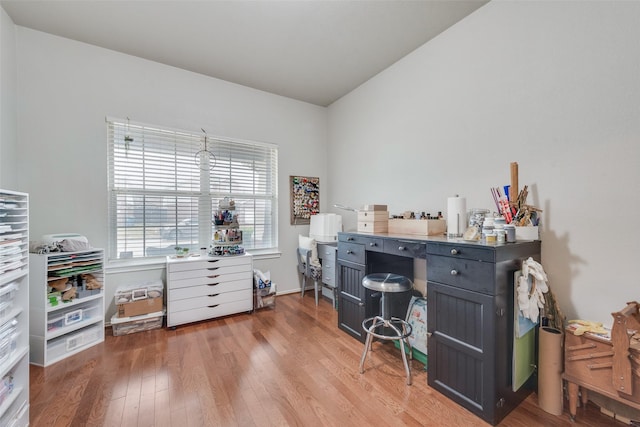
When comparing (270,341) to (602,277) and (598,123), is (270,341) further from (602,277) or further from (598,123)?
(598,123)

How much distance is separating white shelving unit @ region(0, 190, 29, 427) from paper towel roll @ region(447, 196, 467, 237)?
2.65m

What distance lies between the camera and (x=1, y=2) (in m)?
2.06

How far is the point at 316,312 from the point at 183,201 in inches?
82.5

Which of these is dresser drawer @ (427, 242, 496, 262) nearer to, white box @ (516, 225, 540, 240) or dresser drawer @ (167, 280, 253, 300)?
white box @ (516, 225, 540, 240)

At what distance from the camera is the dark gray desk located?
1429 millimetres

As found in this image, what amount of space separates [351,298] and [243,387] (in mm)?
1138

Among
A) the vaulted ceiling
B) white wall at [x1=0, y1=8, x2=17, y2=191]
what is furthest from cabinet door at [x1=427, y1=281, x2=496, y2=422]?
white wall at [x1=0, y1=8, x2=17, y2=191]

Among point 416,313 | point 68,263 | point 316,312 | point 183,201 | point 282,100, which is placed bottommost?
point 316,312

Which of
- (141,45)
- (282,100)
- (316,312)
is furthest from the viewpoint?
(282,100)

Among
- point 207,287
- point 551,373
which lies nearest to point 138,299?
point 207,287

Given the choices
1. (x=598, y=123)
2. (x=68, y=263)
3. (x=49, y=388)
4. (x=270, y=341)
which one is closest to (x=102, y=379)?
(x=49, y=388)

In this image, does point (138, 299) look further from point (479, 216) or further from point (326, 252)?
point (479, 216)

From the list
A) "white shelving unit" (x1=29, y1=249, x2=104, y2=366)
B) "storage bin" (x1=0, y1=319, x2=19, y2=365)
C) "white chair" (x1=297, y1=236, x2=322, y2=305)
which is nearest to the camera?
"storage bin" (x1=0, y1=319, x2=19, y2=365)

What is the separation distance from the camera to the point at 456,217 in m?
1.93
